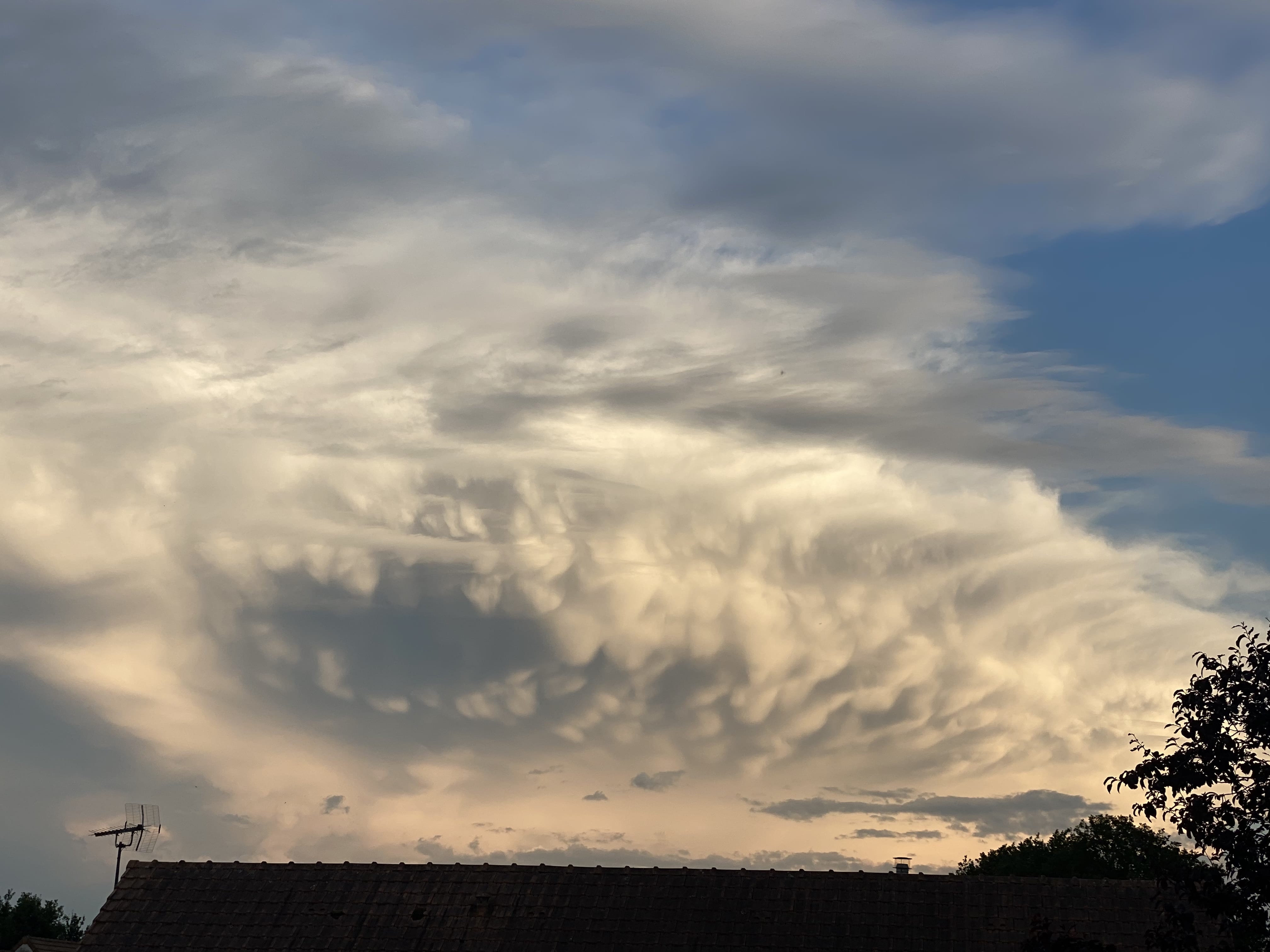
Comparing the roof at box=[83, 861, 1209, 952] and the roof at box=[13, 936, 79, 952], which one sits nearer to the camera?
the roof at box=[83, 861, 1209, 952]

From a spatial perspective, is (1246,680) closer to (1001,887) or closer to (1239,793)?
(1239,793)

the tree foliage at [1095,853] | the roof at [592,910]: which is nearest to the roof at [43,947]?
the roof at [592,910]

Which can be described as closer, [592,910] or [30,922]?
[592,910]

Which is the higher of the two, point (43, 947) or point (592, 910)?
point (592, 910)

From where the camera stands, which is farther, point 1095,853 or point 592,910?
point 1095,853

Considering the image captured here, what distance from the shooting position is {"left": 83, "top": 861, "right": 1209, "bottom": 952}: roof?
1423 inches

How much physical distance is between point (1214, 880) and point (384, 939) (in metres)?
24.9

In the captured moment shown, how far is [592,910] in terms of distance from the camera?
38344 mm

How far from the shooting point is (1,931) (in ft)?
245

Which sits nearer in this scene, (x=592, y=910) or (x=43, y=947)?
(x=592, y=910)

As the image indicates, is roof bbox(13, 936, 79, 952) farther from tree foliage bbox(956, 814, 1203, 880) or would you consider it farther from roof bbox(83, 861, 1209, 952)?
tree foliage bbox(956, 814, 1203, 880)

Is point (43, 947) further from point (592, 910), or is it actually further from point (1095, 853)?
point (1095, 853)

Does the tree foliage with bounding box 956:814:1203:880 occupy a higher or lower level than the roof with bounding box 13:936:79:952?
higher

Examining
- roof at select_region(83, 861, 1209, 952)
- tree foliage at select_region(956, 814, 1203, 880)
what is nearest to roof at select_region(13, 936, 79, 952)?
roof at select_region(83, 861, 1209, 952)
